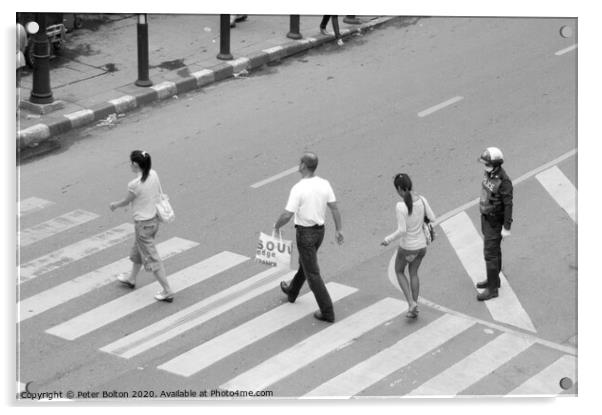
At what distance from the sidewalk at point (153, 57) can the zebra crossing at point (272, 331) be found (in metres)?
3.65

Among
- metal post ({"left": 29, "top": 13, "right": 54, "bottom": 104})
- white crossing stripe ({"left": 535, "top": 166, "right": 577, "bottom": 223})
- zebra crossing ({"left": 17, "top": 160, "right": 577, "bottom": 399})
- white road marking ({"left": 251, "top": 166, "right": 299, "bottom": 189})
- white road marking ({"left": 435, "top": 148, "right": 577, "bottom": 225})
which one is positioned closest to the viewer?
zebra crossing ({"left": 17, "top": 160, "right": 577, "bottom": 399})

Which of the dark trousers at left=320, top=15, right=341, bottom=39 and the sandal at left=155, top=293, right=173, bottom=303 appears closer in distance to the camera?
the sandal at left=155, top=293, right=173, bottom=303

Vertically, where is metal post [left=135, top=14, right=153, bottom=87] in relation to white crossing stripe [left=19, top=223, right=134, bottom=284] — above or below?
above

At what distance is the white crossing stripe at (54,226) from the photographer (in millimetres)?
14366

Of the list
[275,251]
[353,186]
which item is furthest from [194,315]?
[353,186]

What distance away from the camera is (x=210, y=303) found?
13250 millimetres

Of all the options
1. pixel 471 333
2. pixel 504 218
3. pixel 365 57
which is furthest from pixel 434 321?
pixel 365 57

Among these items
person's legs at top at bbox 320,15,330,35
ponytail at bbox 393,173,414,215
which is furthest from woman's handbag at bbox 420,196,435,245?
person's legs at top at bbox 320,15,330,35

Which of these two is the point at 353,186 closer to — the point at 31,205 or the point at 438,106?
the point at 438,106

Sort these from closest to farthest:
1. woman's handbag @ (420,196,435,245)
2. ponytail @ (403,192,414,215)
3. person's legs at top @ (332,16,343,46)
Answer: ponytail @ (403,192,414,215)
woman's handbag @ (420,196,435,245)
person's legs at top @ (332,16,343,46)

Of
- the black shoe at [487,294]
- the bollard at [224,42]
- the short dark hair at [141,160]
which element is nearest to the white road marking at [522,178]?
the black shoe at [487,294]

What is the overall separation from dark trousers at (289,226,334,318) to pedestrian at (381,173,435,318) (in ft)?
2.11

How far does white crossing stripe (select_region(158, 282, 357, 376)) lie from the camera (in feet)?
39.6

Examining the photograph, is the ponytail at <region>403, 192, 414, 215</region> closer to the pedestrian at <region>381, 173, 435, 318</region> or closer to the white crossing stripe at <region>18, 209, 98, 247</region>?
the pedestrian at <region>381, 173, 435, 318</region>
